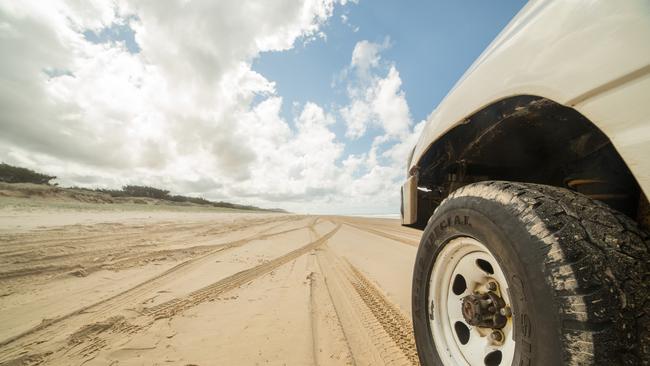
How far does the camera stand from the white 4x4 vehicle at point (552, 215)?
784 mm

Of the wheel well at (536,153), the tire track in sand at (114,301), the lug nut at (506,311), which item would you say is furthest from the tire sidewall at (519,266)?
the tire track in sand at (114,301)

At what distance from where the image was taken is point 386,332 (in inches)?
93.2

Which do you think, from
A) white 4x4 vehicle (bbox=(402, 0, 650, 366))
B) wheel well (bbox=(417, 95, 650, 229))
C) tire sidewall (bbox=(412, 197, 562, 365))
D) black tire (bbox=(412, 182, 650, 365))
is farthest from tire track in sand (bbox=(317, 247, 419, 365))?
wheel well (bbox=(417, 95, 650, 229))

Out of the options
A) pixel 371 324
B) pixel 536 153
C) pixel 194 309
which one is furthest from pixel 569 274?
pixel 194 309

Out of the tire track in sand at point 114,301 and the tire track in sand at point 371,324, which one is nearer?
the tire track in sand at point 371,324

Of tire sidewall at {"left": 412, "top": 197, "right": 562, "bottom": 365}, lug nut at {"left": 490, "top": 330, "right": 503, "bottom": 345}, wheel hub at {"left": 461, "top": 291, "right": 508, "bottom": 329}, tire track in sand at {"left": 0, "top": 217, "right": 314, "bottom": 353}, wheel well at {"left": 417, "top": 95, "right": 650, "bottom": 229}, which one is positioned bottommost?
tire track in sand at {"left": 0, "top": 217, "right": 314, "bottom": 353}

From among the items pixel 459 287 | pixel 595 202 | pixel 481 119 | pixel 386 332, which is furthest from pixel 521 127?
pixel 386 332

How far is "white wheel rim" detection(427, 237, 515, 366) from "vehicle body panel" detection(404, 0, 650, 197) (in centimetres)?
67

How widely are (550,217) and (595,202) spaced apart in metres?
0.25

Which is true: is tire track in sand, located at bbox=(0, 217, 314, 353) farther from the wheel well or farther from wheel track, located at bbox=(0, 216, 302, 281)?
the wheel well

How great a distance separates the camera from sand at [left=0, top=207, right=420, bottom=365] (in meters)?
1.99

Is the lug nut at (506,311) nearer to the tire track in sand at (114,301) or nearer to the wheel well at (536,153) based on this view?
the wheel well at (536,153)

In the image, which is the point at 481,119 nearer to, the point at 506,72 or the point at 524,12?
Answer: the point at 506,72

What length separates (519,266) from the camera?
0.98 meters
